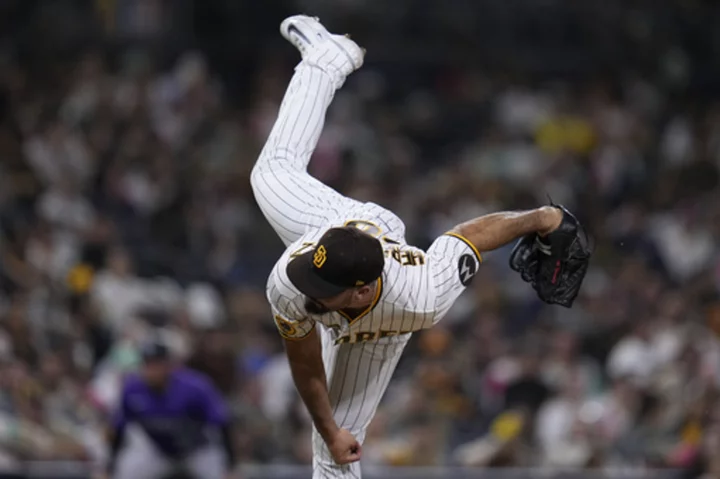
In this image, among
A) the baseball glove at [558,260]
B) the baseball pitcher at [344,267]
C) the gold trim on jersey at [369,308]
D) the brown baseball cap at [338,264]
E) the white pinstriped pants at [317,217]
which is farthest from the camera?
the baseball glove at [558,260]

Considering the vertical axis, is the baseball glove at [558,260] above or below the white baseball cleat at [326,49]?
below

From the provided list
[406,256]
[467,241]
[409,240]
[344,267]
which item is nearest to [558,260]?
[467,241]

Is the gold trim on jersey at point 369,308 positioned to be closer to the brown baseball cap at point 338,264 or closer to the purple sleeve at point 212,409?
the brown baseball cap at point 338,264

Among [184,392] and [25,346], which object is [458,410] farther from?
[25,346]

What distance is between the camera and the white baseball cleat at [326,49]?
5773 mm

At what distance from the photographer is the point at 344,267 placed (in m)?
4.62

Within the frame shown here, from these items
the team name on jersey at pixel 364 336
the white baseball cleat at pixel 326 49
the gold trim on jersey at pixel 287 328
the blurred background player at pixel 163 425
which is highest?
the white baseball cleat at pixel 326 49

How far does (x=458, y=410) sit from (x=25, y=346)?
10.5ft

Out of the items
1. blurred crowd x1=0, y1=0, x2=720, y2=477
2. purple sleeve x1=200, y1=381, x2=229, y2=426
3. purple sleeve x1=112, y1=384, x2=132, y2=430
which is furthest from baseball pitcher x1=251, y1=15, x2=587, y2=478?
blurred crowd x1=0, y1=0, x2=720, y2=477

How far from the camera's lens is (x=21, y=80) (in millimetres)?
13359

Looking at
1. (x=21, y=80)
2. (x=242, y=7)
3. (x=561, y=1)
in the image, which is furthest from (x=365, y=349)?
(x=561, y=1)

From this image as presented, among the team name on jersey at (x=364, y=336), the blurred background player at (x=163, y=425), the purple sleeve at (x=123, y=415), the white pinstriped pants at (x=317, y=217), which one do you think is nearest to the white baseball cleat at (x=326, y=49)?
the white pinstriped pants at (x=317, y=217)

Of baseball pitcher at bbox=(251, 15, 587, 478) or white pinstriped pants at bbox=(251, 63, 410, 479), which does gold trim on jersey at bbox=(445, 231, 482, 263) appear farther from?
white pinstriped pants at bbox=(251, 63, 410, 479)

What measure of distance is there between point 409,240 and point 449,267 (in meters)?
6.70
